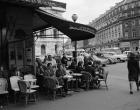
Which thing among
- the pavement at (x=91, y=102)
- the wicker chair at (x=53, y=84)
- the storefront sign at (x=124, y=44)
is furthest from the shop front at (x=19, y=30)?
the storefront sign at (x=124, y=44)

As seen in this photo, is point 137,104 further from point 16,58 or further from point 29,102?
point 16,58

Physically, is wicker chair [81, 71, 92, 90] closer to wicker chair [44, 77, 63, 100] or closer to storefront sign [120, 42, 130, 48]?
wicker chair [44, 77, 63, 100]

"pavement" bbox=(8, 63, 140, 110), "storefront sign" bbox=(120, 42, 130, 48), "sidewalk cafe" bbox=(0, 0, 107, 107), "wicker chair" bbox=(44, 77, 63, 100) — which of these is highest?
"storefront sign" bbox=(120, 42, 130, 48)

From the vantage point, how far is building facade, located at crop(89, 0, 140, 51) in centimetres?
8862

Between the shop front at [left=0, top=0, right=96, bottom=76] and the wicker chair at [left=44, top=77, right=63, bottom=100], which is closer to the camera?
the wicker chair at [left=44, top=77, right=63, bottom=100]

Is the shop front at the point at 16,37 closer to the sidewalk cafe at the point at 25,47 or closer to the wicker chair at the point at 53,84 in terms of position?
the sidewalk cafe at the point at 25,47

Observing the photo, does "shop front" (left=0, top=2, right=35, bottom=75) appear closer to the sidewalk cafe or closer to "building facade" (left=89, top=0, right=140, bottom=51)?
the sidewalk cafe

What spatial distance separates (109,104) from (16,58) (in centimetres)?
589

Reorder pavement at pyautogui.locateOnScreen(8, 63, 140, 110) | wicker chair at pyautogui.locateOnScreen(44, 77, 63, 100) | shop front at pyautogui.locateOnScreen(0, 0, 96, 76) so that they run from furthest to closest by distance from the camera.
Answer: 1. shop front at pyautogui.locateOnScreen(0, 0, 96, 76)
2. wicker chair at pyautogui.locateOnScreen(44, 77, 63, 100)
3. pavement at pyautogui.locateOnScreen(8, 63, 140, 110)

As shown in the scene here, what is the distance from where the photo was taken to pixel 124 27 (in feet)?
302

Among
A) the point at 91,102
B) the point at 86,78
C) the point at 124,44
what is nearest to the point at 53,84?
the point at 91,102

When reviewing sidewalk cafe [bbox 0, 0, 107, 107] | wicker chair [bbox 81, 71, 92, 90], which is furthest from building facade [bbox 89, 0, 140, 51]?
sidewalk cafe [bbox 0, 0, 107, 107]

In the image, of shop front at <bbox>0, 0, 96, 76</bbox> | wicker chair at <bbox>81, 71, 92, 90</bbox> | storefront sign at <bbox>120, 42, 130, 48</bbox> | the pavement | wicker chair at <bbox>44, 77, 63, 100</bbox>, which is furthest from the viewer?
storefront sign at <bbox>120, 42, 130, 48</bbox>

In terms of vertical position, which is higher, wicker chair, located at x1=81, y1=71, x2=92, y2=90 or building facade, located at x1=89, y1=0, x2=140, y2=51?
building facade, located at x1=89, y1=0, x2=140, y2=51
